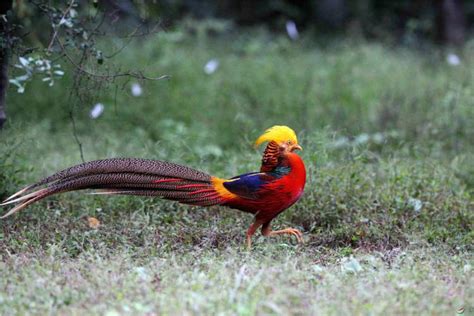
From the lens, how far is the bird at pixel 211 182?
5.02 meters

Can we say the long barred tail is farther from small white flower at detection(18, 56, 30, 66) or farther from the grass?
small white flower at detection(18, 56, 30, 66)

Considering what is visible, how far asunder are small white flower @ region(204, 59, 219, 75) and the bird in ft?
19.3

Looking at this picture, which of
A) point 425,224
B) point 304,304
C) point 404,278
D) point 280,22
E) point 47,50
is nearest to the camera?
point 304,304

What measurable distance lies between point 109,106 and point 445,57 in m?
5.80

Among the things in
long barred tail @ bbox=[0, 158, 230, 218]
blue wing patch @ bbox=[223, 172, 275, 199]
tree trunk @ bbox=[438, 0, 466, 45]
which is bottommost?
blue wing patch @ bbox=[223, 172, 275, 199]

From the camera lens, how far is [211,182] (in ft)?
17.0

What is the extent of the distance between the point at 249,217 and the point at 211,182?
914 mm

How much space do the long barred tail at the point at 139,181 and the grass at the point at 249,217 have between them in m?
0.36

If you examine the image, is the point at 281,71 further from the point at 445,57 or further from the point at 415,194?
the point at 415,194

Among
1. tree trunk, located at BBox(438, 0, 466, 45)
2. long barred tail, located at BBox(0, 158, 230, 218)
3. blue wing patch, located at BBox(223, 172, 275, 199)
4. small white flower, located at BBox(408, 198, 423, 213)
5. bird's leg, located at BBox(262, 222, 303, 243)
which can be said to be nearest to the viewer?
long barred tail, located at BBox(0, 158, 230, 218)

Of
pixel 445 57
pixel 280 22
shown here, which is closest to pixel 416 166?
pixel 445 57

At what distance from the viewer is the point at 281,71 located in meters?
11.5

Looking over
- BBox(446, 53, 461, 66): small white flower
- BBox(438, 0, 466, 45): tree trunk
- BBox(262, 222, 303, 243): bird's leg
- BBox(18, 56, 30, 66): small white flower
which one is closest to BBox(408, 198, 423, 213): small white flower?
BBox(262, 222, 303, 243): bird's leg

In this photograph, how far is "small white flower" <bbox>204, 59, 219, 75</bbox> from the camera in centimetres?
1092
